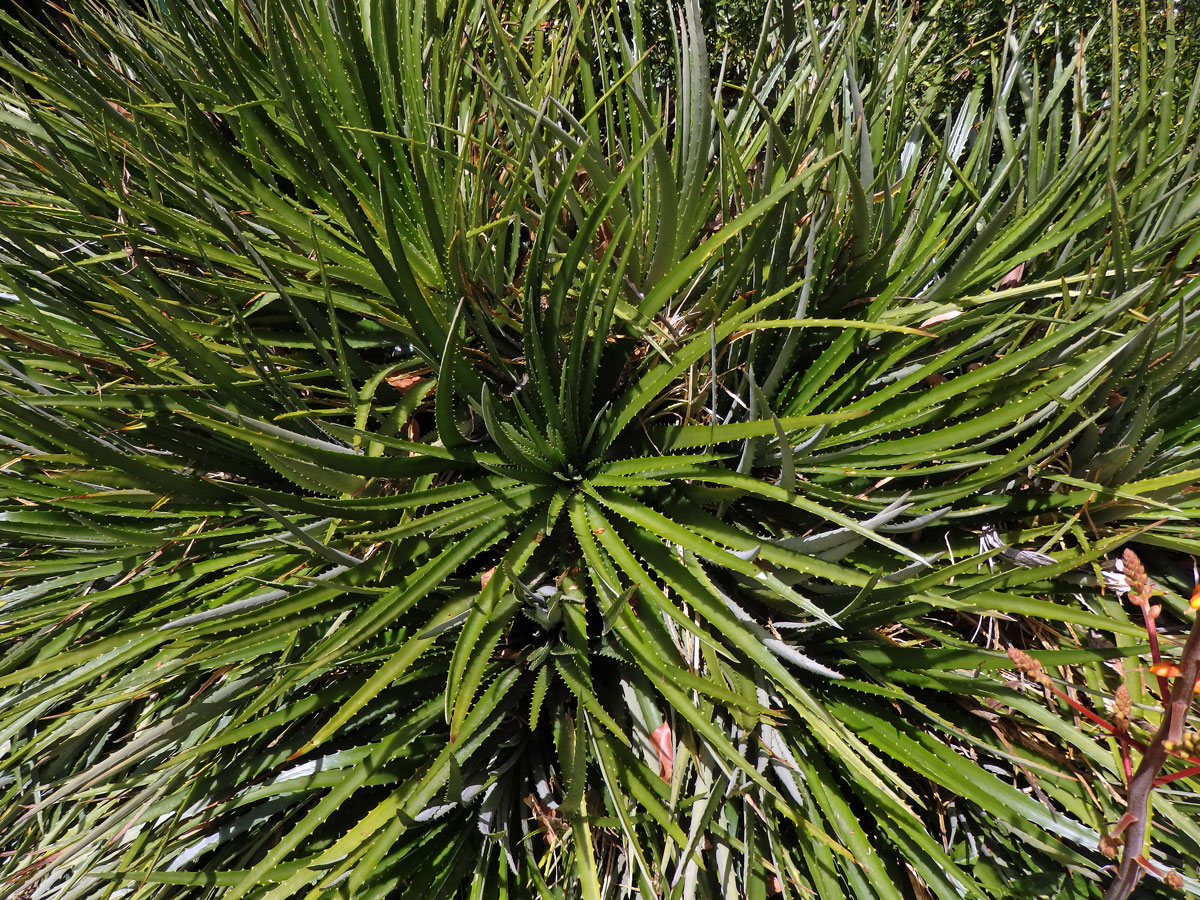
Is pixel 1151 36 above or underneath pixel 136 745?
above

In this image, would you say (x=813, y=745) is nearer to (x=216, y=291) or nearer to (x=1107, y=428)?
(x=1107, y=428)

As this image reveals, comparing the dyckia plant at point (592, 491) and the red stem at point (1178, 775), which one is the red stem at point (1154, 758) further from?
the dyckia plant at point (592, 491)

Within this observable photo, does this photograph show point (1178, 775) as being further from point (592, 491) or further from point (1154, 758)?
point (592, 491)

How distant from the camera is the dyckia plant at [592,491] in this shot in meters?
0.87

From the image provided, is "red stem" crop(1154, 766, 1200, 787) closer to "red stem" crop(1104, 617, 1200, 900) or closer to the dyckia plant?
"red stem" crop(1104, 617, 1200, 900)

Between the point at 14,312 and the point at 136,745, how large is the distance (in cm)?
90

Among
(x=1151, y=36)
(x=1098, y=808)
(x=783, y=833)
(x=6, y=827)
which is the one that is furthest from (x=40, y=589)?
(x=1151, y=36)

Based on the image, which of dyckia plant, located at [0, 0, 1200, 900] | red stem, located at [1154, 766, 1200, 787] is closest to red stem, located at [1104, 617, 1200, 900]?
red stem, located at [1154, 766, 1200, 787]

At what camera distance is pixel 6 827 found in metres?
1.24

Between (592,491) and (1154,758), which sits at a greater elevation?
(592,491)

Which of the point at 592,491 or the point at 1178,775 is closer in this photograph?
the point at 1178,775

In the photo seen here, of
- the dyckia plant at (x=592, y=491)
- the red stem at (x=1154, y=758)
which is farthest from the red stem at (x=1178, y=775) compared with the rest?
the dyckia plant at (x=592, y=491)

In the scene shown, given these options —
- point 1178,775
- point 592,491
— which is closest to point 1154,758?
point 1178,775

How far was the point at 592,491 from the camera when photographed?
967 mm
